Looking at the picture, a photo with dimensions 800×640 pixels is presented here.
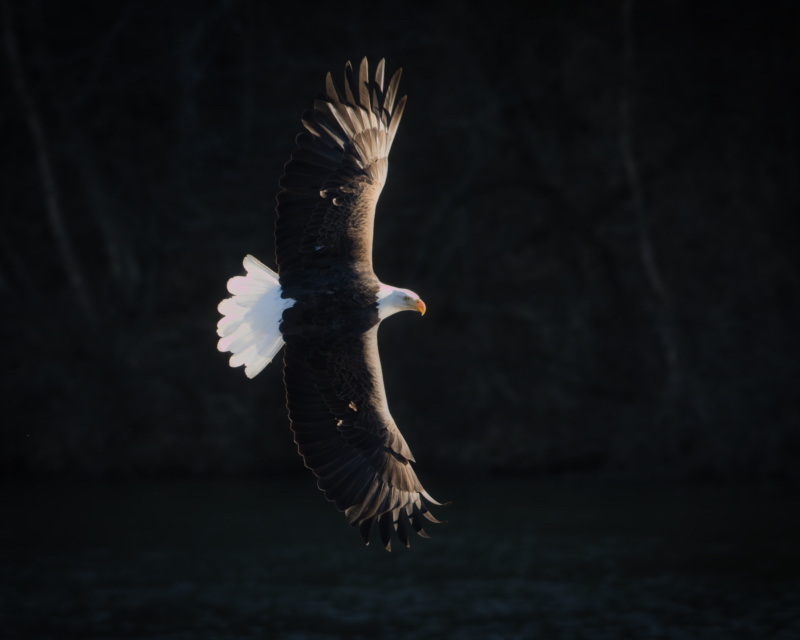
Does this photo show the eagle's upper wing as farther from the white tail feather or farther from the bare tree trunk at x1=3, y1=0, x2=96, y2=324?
the bare tree trunk at x1=3, y1=0, x2=96, y2=324

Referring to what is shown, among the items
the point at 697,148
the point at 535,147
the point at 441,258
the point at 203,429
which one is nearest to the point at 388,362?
→ the point at 441,258

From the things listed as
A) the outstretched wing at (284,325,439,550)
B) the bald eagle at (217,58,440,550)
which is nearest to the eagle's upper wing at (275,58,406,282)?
the bald eagle at (217,58,440,550)

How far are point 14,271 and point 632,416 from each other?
783 cm

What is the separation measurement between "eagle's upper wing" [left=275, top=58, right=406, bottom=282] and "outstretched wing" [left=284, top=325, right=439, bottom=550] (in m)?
0.48

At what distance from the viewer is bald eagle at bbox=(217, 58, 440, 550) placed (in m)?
5.05

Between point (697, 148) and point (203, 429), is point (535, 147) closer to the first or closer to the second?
point (697, 148)

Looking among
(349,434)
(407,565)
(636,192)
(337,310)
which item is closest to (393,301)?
(337,310)

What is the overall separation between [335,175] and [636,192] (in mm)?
8016

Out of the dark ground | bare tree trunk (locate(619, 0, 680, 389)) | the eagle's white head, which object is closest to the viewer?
the eagle's white head

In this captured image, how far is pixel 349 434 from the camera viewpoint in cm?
510

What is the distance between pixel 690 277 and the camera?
1253 cm

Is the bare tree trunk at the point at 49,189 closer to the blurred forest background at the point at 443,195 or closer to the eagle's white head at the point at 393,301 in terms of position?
the blurred forest background at the point at 443,195

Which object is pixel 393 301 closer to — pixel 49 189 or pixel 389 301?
pixel 389 301

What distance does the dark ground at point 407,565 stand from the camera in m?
9.02
